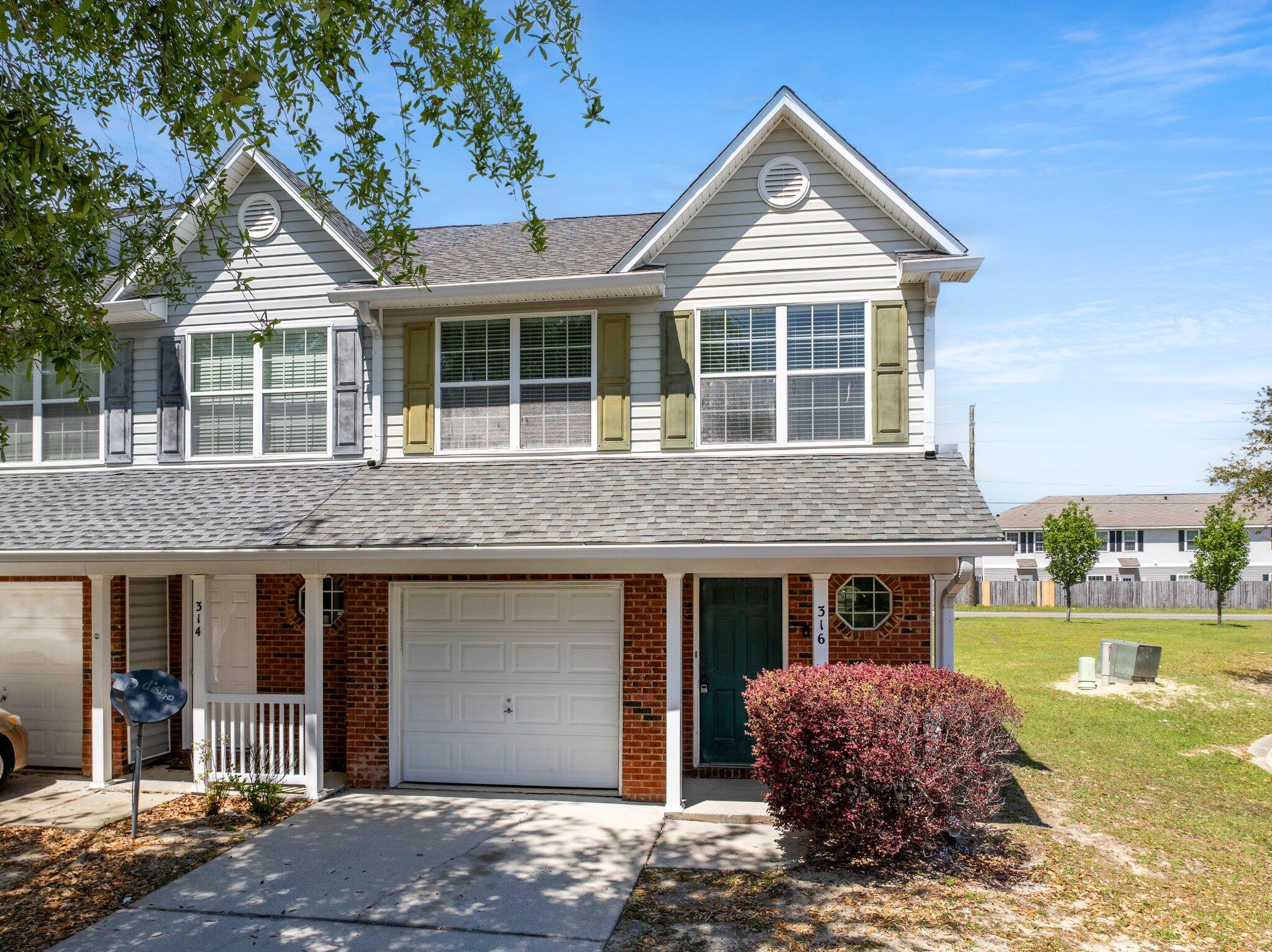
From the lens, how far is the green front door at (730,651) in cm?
1073

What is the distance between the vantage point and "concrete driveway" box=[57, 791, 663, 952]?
6.36 m

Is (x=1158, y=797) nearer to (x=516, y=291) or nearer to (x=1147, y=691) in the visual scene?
(x=1147, y=691)

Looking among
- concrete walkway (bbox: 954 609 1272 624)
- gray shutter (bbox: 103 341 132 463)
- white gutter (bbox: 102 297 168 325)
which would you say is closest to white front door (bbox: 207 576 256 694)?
gray shutter (bbox: 103 341 132 463)

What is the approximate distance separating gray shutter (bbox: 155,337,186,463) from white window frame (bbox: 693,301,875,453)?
260 inches

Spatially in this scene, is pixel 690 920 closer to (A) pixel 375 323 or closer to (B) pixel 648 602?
(B) pixel 648 602

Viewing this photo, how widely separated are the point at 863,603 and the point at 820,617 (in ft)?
3.97

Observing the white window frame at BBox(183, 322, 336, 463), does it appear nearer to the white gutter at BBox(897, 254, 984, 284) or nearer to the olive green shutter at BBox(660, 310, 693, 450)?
the olive green shutter at BBox(660, 310, 693, 450)

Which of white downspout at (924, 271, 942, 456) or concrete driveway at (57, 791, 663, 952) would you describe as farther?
white downspout at (924, 271, 942, 456)

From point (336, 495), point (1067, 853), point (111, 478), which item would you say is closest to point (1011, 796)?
point (1067, 853)

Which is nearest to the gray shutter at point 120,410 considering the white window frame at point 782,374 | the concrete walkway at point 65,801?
the concrete walkway at point 65,801

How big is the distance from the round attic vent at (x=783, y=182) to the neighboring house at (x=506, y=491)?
0.03 metres

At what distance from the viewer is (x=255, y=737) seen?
33.6ft

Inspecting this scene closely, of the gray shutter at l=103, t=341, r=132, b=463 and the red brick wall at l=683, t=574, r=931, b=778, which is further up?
the gray shutter at l=103, t=341, r=132, b=463

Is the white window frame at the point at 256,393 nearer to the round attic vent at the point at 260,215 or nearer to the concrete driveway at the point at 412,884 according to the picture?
the round attic vent at the point at 260,215
